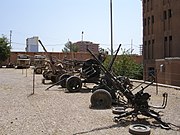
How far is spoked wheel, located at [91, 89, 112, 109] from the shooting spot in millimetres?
12961

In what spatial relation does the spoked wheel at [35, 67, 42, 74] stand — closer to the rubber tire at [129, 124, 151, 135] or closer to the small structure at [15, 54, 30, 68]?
the small structure at [15, 54, 30, 68]

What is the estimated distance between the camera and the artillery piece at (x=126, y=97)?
10.1 m

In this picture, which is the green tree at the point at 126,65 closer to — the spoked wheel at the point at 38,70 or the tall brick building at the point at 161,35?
the tall brick building at the point at 161,35

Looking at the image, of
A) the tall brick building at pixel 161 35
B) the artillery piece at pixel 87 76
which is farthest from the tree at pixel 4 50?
the artillery piece at pixel 87 76

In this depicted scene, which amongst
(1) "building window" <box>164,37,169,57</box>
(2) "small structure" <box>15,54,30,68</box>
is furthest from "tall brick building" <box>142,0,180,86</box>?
(2) "small structure" <box>15,54,30,68</box>

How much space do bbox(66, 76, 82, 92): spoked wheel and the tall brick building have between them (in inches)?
363

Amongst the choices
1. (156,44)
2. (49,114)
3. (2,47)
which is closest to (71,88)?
(49,114)

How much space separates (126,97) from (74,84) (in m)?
8.95

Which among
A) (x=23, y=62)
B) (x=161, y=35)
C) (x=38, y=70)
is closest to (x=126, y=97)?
(x=161, y=35)

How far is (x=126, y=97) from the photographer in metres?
10.8

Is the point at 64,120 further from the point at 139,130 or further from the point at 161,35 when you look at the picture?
the point at 161,35

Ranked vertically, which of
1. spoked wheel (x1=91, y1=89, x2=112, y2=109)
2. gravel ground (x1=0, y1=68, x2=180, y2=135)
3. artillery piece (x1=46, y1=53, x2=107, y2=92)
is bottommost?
gravel ground (x1=0, y1=68, x2=180, y2=135)

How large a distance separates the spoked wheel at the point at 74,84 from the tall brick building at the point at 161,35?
9.23m

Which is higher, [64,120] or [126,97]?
[126,97]
